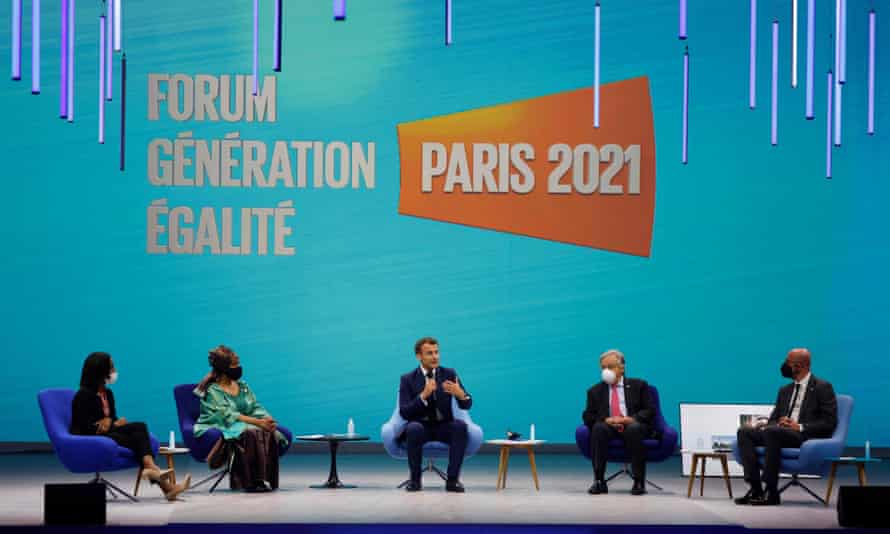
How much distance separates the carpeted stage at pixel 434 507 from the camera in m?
6.98

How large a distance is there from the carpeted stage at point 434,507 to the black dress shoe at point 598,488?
9 cm

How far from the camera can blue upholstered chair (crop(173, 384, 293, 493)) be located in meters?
9.36

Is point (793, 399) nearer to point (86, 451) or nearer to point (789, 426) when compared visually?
point (789, 426)

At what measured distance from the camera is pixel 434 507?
8.22m

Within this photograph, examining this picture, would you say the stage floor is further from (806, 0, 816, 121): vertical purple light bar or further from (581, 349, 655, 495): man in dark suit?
(806, 0, 816, 121): vertical purple light bar

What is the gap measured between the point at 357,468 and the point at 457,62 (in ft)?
13.1

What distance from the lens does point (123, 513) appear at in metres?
7.71

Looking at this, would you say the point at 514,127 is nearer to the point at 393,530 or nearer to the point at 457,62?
the point at 457,62

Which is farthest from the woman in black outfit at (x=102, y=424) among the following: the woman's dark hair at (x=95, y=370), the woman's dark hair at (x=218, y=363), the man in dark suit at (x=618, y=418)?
the man in dark suit at (x=618, y=418)

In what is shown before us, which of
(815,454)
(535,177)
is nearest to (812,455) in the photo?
(815,454)

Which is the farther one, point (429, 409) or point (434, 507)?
point (429, 409)

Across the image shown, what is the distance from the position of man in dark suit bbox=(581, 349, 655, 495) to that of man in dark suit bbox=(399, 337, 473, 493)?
2.99ft

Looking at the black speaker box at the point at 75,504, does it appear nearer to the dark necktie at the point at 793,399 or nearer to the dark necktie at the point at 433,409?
the dark necktie at the point at 433,409

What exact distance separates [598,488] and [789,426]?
53.9 inches
